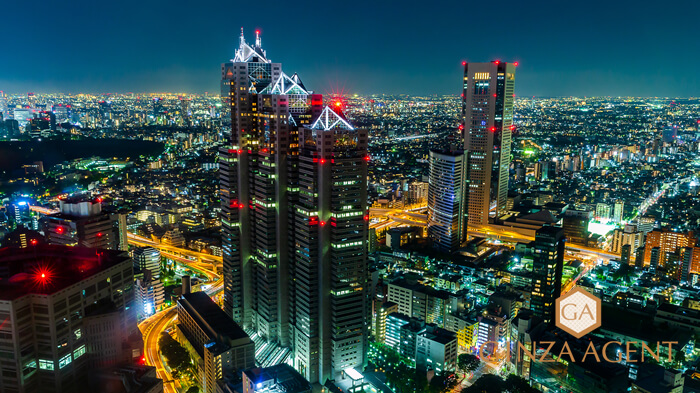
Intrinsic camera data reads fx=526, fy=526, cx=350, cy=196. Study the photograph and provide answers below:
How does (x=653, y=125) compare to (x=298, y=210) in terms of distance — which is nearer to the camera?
(x=298, y=210)

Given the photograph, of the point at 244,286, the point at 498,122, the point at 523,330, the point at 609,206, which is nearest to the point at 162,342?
the point at 244,286

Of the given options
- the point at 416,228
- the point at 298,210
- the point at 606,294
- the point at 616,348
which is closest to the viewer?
the point at 298,210

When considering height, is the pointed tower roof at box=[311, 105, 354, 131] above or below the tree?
above

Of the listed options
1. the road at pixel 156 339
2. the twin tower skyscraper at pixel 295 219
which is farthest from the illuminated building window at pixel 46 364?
the twin tower skyscraper at pixel 295 219

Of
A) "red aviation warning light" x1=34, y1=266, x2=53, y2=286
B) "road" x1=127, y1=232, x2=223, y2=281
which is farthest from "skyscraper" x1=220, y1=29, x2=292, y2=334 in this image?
"red aviation warning light" x1=34, y1=266, x2=53, y2=286

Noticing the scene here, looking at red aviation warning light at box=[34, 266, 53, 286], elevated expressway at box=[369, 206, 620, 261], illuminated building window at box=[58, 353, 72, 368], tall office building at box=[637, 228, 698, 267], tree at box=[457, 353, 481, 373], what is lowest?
tree at box=[457, 353, 481, 373]

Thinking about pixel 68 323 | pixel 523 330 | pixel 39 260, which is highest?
pixel 39 260

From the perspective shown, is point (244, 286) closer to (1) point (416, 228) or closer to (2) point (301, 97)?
(2) point (301, 97)

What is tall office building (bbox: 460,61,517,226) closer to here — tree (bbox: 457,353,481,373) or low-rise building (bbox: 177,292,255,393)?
tree (bbox: 457,353,481,373)
